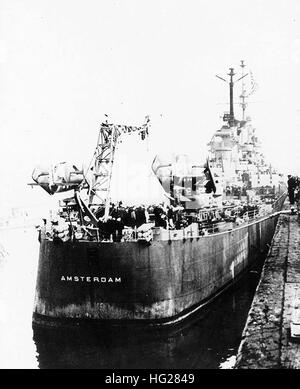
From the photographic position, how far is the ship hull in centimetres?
1312

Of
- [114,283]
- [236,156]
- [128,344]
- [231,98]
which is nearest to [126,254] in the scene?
[114,283]

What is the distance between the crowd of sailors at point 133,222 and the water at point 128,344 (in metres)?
2.89

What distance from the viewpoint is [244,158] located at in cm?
3219

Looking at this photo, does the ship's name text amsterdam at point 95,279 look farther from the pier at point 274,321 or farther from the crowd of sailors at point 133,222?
the pier at point 274,321

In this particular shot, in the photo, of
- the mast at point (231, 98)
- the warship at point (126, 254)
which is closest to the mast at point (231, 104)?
the mast at point (231, 98)

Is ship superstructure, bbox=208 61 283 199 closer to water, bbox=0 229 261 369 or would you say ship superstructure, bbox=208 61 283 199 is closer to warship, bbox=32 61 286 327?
warship, bbox=32 61 286 327

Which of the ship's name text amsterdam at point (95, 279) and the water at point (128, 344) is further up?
the ship's name text amsterdam at point (95, 279)

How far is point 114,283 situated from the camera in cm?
1312

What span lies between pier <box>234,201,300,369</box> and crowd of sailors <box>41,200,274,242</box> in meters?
2.81

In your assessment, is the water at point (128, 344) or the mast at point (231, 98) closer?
the water at point (128, 344)

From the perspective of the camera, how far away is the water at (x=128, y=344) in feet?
37.8

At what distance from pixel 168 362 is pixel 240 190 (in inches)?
685
